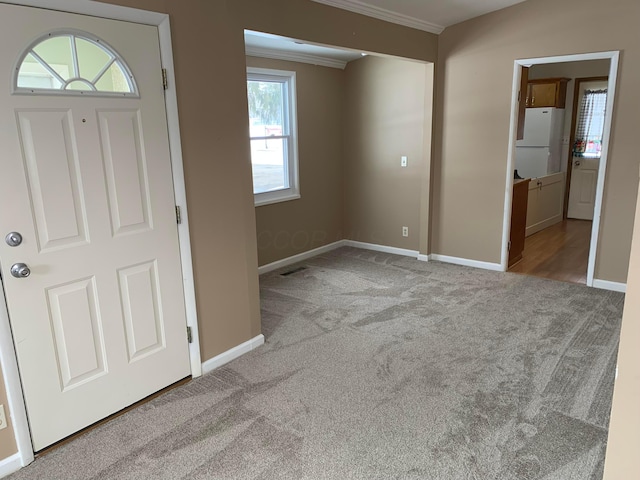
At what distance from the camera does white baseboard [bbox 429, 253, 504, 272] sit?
4868 mm

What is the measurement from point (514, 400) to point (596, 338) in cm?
116

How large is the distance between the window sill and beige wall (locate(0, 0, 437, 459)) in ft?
5.81

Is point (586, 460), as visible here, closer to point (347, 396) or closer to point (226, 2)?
point (347, 396)

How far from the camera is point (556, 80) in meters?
6.61

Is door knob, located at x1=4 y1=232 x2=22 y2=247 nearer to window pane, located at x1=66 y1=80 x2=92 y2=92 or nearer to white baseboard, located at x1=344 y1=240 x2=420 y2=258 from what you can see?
window pane, located at x1=66 y1=80 x2=92 y2=92

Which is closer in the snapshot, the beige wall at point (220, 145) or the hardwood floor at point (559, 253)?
the beige wall at point (220, 145)

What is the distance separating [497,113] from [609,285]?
1955 millimetres

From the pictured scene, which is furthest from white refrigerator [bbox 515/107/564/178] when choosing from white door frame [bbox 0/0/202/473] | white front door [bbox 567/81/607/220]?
white door frame [bbox 0/0/202/473]

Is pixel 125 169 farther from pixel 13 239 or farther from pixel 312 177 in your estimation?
pixel 312 177

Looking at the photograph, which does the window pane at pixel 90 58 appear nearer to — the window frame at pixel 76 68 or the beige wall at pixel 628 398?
the window frame at pixel 76 68

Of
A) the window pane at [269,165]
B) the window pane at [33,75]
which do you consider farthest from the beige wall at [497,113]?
the window pane at [33,75]

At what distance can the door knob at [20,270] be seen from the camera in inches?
81.0

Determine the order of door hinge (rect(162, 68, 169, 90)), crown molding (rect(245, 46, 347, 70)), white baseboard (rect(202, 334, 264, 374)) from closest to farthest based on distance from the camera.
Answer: door hinge (rect(162, 68, 169, 90)), white baseboard (rect(202, 334, 264, 374)), crown molding (rect(245, 46, 347, 70))

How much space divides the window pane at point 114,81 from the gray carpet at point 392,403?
1.76 meters
